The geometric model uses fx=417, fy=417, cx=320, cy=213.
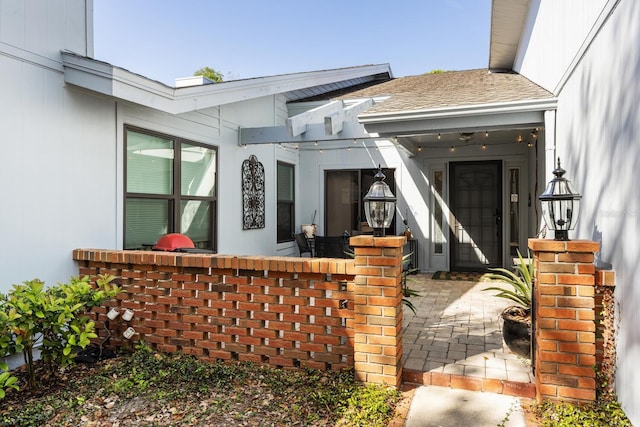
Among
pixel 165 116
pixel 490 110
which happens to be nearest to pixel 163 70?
A: pixel 165 116

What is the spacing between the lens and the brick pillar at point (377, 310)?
293 centimetres

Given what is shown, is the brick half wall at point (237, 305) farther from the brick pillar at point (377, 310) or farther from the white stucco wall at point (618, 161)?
the white stucco wall at point (618, 161)

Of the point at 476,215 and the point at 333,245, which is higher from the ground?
the point at 476,215

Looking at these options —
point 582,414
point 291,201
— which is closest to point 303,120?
point 291,201

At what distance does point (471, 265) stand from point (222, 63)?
19465 mm

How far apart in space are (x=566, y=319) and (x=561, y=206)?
0.72m

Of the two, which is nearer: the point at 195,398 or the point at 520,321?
the point at 195,398

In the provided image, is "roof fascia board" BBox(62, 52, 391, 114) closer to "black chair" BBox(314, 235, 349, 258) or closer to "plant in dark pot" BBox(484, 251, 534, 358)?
"black chair" BBox(314, 235, 349, 258)

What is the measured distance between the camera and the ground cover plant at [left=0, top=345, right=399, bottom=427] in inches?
104

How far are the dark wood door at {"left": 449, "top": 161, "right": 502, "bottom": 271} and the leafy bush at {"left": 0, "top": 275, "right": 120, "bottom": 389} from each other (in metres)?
6.71

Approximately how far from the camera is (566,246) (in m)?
2.58

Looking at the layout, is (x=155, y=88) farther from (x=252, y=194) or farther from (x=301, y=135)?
(x=252, y=194)

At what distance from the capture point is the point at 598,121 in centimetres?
292

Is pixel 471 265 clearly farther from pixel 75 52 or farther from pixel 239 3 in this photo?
pixel 239 3
